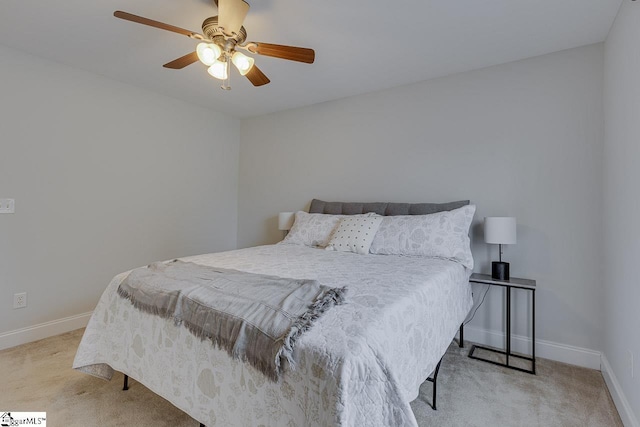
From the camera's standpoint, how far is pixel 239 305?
1315 mm

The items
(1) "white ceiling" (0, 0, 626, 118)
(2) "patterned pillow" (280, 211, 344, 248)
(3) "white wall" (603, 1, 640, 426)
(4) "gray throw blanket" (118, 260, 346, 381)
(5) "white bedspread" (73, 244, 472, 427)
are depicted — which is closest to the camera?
(5) "white bedspread" (73, 244, 472, 427)

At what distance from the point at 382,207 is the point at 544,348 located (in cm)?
171

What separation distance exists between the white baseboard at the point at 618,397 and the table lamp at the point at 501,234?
2.58ft

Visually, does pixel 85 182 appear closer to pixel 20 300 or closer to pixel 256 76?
pixel 20 300

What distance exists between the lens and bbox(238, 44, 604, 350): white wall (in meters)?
2.29

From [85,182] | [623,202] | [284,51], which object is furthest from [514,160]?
[85,182]

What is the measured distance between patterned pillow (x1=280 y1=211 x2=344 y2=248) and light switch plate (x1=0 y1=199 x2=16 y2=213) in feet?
7.49

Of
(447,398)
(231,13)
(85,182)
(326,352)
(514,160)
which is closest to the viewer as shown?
(326,352)

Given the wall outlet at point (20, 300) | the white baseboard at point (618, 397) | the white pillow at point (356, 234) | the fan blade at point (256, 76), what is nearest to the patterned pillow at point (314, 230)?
the white pillow at point (356, 234)

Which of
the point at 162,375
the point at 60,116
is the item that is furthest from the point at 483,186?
the point at 60,116

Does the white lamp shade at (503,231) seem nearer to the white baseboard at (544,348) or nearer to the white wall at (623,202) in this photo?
the white wall at (623,202)

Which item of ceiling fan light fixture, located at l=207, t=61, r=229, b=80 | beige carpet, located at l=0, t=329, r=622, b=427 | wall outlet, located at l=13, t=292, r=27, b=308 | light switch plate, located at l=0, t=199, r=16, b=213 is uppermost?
ceiling fan light fixture, located at l=207, t=61, r=229, b=80

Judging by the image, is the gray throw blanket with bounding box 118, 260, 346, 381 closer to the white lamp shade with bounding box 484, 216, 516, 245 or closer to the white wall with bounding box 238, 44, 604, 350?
the white lamp shade with bounding box 484, 216, 516, 245

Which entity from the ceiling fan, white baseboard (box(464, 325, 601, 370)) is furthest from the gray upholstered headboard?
the ceiling fan
